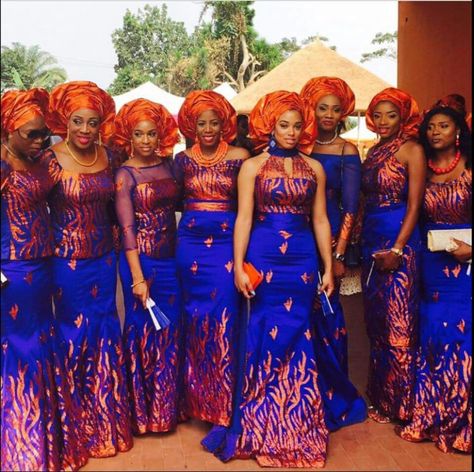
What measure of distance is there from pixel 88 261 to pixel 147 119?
0.91 meters

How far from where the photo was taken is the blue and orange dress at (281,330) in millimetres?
4031

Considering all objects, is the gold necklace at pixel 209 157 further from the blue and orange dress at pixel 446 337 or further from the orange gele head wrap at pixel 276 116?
the blue and orange dress at pixel 446 337

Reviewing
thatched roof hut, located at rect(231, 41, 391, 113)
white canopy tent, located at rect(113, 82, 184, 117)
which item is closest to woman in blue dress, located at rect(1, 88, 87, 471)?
thatched roof hut, located at rect(231, 41, 391, 113)

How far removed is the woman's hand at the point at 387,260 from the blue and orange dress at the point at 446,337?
171 millimetres

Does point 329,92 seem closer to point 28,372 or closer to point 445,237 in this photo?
point 445,237

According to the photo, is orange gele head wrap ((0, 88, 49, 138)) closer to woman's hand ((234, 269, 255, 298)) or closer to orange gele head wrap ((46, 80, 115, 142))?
orange gele head wrap ((46, 80, 115, 142))

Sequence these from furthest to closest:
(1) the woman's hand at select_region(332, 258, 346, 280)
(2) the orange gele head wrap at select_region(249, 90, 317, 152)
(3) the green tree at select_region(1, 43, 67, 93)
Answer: (3) the green tree at select_region(1, 43, 67, 93) → (1) the woman's hand at select_region(332, 258, 346, 280) → (2) the orange gele head wrap at select_region(249, 90, 317, 152)

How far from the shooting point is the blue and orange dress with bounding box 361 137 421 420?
4.32m

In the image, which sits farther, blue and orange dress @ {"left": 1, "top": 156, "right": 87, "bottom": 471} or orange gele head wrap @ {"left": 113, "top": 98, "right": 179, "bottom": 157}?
orange gele head wrap @ {"left": 113, "top": 98, "right": 179, "bottom": 157}

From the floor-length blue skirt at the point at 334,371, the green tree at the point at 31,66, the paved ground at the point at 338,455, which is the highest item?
the green tree at the point at 31,66

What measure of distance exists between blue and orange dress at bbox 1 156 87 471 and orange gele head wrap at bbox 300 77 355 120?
5.91 ft

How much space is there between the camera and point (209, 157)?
4227 millimetres

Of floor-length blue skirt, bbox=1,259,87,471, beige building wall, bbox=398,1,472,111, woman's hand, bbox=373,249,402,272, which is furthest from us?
beige building wall, bbox=398,1,472,111

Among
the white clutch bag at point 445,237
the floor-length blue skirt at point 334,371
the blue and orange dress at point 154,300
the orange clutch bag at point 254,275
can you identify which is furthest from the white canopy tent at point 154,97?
the white clutch bag at point 445,237
